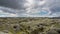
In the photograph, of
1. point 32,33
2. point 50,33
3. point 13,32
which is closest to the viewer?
point 50,33

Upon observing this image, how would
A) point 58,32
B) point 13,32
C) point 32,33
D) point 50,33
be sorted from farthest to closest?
point 13,32 → point 32,33 → point 58,32 → point 50,33

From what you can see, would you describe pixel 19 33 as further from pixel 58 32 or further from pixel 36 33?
→ pixel 58 32

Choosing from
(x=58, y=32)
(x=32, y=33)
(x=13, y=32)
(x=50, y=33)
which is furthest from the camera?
(x=13, y=32)

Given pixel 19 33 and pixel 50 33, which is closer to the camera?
pixel 50 33

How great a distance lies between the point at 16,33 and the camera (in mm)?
10156

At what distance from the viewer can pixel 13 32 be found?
1041 centimetres

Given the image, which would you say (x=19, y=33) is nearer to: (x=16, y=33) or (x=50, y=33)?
(x=16, y=33)

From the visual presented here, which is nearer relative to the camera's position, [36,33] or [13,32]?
[36,33]

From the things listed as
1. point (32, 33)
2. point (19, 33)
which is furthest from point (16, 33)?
point (32, 33)

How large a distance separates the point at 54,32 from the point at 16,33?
281 cm

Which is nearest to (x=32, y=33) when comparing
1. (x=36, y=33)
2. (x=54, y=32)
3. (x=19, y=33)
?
(x=36, y=33)

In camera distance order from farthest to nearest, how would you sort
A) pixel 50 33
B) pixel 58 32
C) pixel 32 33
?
pixel 32 33 < pixel 58 32 < pixel 50 33

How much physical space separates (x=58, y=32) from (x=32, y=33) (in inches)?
66.3

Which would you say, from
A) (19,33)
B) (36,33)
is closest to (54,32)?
(36,33)
